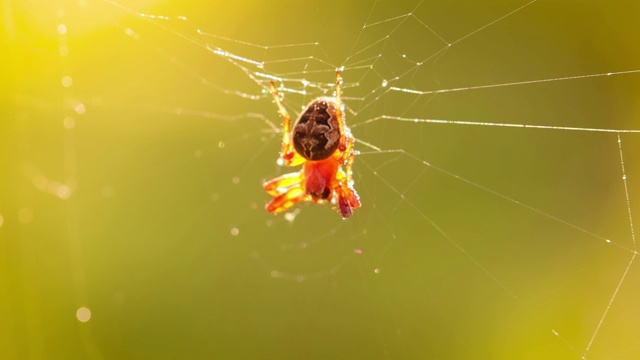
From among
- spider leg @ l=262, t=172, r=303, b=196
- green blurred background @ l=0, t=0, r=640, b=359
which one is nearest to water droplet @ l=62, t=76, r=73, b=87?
green blurred background @ l=0, t=0, r=640, b=359

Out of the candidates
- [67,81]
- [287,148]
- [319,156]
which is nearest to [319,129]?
[319,156]

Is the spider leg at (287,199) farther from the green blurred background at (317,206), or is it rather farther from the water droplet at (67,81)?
the water droplet at (67,81)

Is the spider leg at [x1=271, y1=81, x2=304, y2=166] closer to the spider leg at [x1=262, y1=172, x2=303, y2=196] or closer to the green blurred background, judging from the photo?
the spider leg at [x1=262, y1=172, x2=303, y2=196]

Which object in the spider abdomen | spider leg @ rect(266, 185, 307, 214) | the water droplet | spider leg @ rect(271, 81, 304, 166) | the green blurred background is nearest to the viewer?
the spider abdomen

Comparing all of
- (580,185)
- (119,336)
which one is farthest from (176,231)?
(580,185)

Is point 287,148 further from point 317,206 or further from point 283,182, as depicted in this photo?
point 317,206
